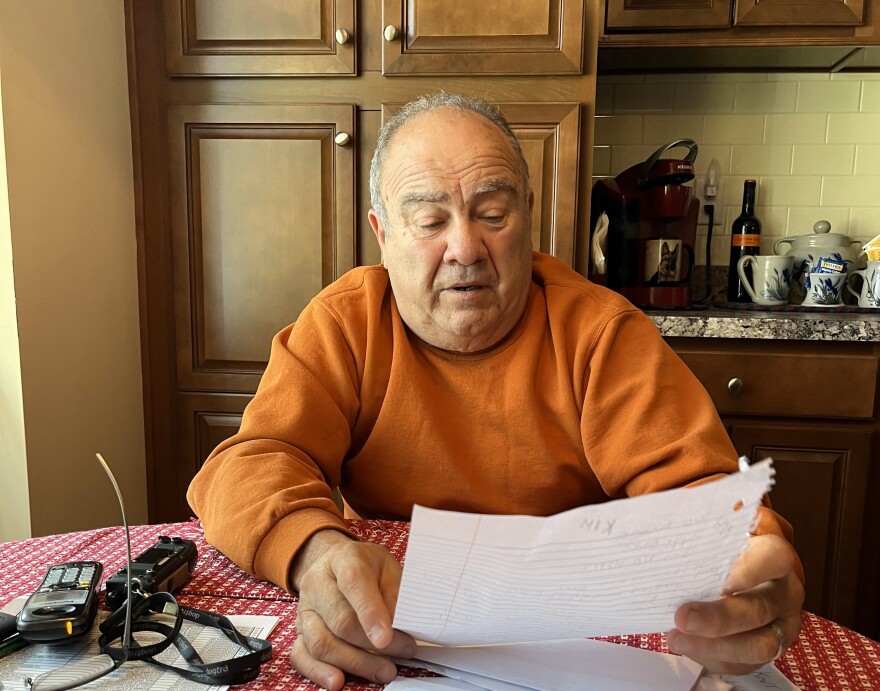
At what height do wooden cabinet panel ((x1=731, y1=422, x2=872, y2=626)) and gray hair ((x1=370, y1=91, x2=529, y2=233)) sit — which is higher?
gray hair ((x1=370, y1=91, x2=529, y2=233))

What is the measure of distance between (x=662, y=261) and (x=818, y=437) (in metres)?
0.61

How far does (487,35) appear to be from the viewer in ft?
5.65

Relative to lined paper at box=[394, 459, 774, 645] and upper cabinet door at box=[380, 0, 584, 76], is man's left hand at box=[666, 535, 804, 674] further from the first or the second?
upper cabinet door at box=[380, 0, 584, 76]

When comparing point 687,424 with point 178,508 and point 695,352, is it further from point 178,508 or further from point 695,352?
point 178,508

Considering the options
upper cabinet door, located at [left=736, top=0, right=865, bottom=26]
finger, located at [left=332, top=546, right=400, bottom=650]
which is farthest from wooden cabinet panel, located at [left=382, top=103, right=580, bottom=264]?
finger, located at [left=332, top=546, right=400, bottom=650]

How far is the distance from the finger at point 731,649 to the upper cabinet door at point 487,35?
152cm

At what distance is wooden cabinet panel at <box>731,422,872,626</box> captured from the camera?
1.73 m

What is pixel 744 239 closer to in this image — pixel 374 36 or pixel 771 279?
pixel 771 279

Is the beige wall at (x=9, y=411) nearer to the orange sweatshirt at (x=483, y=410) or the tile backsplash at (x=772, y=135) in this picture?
the orange sweatshirt at (x=483, y=410)

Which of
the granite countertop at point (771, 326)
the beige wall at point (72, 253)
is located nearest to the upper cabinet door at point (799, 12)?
the granite countertop at point (771, 326)

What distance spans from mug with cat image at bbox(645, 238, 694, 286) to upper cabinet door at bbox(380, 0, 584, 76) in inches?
21.0

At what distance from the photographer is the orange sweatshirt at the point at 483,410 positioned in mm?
851

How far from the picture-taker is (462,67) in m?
1.74

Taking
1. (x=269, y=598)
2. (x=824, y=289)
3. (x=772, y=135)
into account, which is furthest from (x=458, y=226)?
(x=772, y=135)
